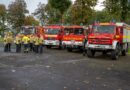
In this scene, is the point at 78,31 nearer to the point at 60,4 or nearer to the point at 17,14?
the point at 60,4

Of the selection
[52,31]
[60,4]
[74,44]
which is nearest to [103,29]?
[74,44]

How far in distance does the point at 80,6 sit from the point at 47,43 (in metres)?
12.0

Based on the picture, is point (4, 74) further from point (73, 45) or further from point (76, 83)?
point (73, 45)

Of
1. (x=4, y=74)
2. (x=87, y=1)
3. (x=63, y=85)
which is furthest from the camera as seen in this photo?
(x=87, y=1)

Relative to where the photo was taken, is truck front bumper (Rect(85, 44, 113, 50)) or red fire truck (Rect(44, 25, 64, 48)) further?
red fire truck (Rect(44, 25, 64, 48))

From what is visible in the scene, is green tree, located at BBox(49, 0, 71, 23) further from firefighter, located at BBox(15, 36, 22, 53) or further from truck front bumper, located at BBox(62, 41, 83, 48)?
firefighter, located at BBox(15, 36, 22, 53)

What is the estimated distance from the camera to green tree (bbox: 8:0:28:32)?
67.5 metres

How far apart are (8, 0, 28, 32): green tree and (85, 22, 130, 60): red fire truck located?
151 feet

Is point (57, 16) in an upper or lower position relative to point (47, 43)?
upper

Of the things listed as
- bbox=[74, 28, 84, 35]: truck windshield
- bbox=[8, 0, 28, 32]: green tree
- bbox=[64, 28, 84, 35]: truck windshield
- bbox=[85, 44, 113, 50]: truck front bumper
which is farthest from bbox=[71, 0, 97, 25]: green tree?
bbox=[8, 0, 28, 32]: green tree

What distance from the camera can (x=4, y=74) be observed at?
42.3ft

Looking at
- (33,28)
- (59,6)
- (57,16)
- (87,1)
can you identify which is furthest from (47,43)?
(57,16)

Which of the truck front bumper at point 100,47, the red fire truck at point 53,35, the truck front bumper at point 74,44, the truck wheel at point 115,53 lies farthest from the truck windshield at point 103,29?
the red fire truck at point 53,35

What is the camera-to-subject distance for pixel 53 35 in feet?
102
